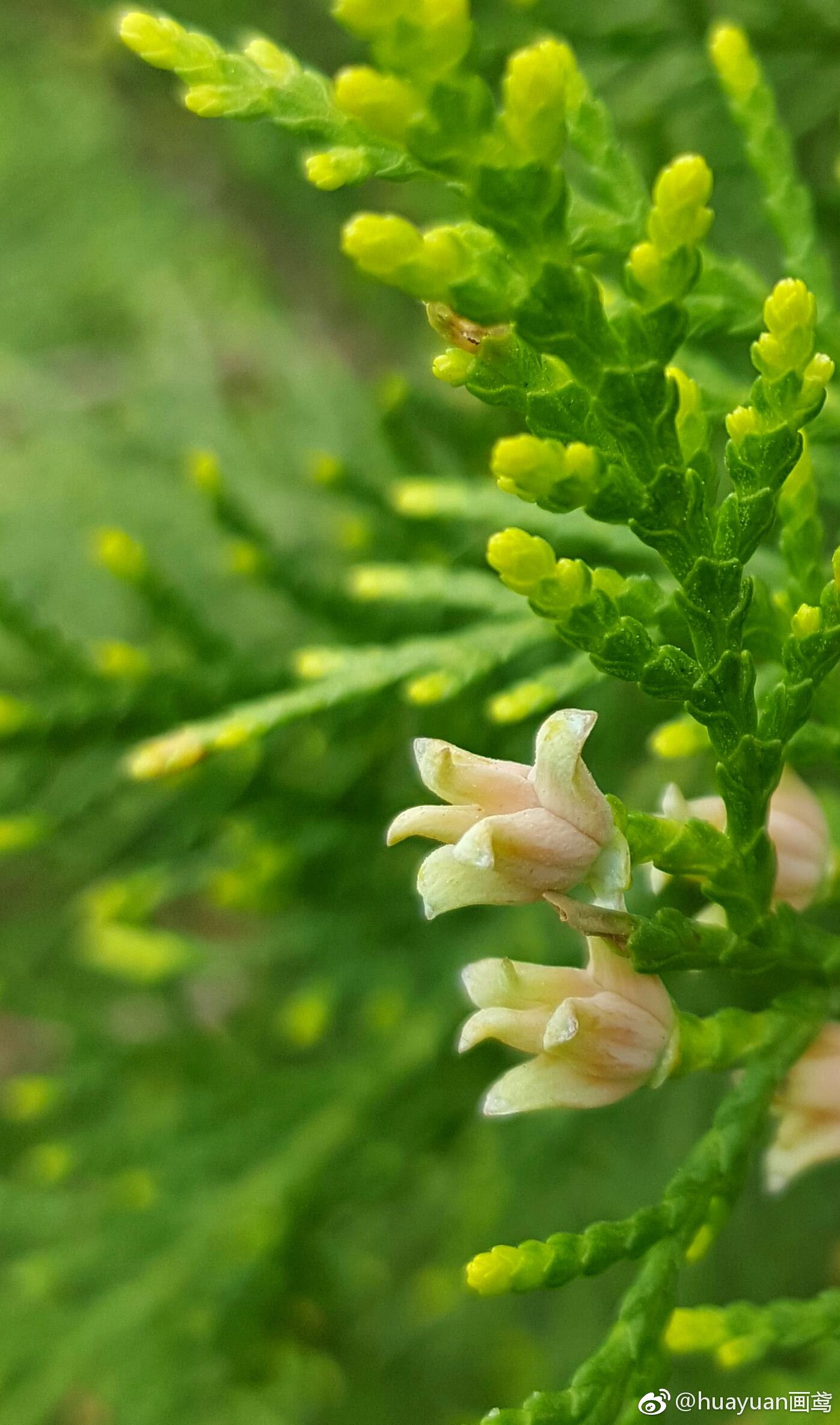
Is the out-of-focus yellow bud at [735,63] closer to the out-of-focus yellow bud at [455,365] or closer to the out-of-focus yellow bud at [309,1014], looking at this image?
the out-of-focus yellow bud at [455,365]

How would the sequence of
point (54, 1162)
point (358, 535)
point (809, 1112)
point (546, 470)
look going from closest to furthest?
1. point (546, 470)
2. point (809, 1112)
3. point (358, 535)
4. point (54, 1162)

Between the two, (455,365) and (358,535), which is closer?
(455,365)

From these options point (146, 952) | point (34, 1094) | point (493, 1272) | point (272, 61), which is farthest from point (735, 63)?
point (34, 1094)

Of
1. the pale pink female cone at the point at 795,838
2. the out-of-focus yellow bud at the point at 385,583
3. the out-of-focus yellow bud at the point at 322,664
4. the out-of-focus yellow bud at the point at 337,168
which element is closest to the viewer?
the out-of-focus yellow bud at the point at 337,168

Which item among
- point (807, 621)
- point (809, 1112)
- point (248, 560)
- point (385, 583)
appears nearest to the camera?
A: point (807, 621)

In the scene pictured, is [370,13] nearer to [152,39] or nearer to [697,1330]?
[152,39]

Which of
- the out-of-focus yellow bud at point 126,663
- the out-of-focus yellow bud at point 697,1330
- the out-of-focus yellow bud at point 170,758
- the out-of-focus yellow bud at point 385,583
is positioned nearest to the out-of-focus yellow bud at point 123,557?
the out-of-focus yellow bud at point 126,663

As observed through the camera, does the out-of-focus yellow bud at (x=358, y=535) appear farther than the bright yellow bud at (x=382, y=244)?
Yes
